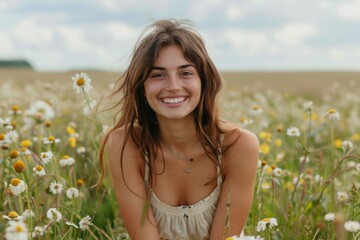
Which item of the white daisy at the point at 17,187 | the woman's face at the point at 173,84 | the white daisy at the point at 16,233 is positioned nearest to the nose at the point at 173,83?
the woman's face at the point at 173,84

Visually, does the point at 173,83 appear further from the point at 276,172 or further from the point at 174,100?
the point at 276,172

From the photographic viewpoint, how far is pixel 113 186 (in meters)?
2.91

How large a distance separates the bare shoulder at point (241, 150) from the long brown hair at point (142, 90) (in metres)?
0.05

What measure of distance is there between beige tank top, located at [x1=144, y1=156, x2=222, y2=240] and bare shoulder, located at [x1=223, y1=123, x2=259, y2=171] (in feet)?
0.29

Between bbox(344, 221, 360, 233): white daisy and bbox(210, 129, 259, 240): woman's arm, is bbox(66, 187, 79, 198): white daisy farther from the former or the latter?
bbox(344, 221, 360, 233): white daisy

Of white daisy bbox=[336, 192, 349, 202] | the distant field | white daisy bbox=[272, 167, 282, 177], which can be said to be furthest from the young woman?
the distant field

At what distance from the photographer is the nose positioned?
2562mm

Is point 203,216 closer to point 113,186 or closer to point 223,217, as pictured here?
point 223,217

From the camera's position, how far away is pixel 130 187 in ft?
9.14

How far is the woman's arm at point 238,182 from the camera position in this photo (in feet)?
9.04

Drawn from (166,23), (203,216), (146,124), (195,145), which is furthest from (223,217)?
(166,23)

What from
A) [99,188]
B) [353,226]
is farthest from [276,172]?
[353,226]

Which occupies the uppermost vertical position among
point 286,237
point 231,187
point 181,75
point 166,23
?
point 166,23

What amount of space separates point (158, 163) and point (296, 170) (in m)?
1.25
